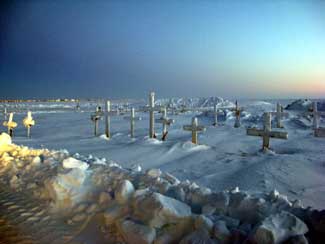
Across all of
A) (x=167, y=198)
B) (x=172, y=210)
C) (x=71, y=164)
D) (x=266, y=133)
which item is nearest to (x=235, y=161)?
(x=266, y=133)

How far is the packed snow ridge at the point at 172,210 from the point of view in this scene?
8.32 ft

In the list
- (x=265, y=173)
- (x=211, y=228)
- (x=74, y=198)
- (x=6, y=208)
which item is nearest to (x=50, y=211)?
(x=74, y=198)

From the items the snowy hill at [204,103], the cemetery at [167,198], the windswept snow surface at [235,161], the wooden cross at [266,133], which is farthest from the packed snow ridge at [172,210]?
the snowy hill at [204,103]

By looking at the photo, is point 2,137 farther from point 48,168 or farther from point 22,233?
point 22,233

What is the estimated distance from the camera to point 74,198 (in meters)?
4.07

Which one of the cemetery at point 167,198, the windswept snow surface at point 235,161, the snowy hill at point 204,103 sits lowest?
the windswept snow surface at point 235,161

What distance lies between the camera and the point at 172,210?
9.44 ft

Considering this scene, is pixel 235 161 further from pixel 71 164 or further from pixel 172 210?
pixel 172 210

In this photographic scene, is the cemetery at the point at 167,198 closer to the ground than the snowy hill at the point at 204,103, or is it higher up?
closer to the ground

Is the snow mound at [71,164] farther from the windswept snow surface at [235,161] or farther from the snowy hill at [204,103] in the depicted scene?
the snowy hill at [204,103]

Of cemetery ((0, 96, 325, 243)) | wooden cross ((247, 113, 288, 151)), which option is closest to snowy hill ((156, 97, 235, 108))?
wooden cross ((247, 113, 288, 151))

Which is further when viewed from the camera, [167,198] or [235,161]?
[235,161]

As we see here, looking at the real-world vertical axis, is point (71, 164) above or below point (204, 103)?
below

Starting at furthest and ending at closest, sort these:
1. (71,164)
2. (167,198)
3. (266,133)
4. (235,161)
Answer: (266,133), (235,161), (71,164), (167,198)
